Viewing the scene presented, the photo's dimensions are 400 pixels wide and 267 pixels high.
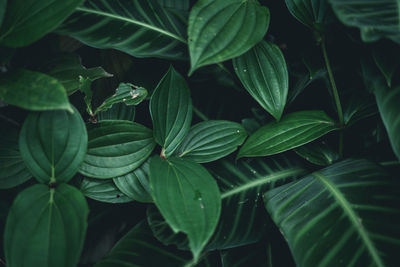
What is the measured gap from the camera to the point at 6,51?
86cm

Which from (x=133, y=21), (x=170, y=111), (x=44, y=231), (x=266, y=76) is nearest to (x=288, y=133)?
(x=266, y=76)

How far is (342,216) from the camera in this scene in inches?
32.1

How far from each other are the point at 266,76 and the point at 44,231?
642mm

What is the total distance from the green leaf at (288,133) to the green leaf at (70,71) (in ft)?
1.35

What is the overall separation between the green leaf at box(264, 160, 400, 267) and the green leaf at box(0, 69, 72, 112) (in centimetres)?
53

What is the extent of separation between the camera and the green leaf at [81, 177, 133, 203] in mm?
939

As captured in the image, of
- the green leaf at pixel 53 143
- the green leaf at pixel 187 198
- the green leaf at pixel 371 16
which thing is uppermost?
the green leaf at pixel 371 16

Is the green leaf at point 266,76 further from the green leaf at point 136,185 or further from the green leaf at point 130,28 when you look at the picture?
the green leaf at point 136,185

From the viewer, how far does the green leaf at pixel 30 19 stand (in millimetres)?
793

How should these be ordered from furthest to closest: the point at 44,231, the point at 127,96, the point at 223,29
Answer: the point at 127,96 → the point at 223,29 → the point at 44,231

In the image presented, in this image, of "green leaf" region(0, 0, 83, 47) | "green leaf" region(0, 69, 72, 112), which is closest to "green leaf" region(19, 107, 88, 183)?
"green leaf" region(0, 69, 72, 112)

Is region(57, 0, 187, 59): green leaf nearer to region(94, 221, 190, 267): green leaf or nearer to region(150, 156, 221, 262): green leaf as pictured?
region(150, 156, 221, 262): green leaf

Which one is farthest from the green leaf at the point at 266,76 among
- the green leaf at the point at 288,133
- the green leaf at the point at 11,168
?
the green leaf at the point at 11,168

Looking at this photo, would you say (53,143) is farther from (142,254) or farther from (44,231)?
(142,254)
